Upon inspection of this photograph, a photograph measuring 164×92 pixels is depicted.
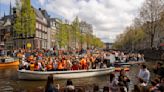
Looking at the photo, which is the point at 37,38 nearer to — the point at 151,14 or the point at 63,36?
the point at 63,36

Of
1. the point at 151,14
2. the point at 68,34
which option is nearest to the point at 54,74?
the point at 151,14

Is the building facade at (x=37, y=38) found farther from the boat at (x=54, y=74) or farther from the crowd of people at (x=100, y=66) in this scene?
the boat at (x=54, y=74)

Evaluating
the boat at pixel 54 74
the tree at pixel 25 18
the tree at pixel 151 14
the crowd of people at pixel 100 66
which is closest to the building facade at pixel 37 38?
the tree at pixel 25 18

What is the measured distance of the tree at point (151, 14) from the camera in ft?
195

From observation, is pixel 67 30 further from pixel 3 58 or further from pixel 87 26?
pixel 3 58

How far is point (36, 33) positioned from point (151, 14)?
3226cm

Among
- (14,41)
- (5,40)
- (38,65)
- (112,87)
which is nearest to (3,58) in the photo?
(38,65)

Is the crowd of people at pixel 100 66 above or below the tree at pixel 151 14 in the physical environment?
below

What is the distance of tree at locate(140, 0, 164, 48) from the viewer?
5953 centimetres

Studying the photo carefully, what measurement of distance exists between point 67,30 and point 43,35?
878cm

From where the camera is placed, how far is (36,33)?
250 feet

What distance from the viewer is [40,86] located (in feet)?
70.0

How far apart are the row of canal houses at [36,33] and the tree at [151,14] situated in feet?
83.3

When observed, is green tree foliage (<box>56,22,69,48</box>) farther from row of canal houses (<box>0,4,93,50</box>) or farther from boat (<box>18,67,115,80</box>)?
boat (<box>18,67,115,80</box>)
